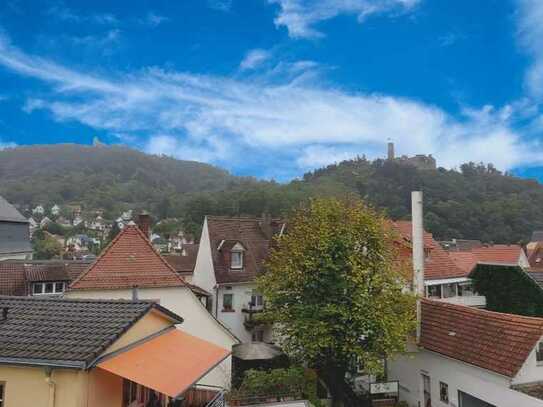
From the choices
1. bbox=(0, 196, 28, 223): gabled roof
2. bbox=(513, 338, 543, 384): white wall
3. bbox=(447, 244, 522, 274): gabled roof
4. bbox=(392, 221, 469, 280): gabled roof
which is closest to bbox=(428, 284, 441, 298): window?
bbox=(392, 221, 469, 280): gabled roof

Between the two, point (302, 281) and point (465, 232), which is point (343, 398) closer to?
point (302, 281)

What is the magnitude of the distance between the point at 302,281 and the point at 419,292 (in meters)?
7.42

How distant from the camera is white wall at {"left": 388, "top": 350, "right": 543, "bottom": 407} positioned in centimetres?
1453

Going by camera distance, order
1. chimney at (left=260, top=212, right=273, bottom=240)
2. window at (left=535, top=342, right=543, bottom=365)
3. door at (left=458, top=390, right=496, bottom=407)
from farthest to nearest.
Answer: chimney at (left=260, top=212, right=273, bottom=240) < door at (left=458, top=390, right=496, bottom=407) < window at (left=535, top=342, right=543, bottom=365)

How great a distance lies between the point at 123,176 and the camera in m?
185

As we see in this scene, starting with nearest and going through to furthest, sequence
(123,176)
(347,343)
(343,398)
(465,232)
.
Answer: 1. (347,343)
2. (343,398)
3. (465,232)
4. (123,176)

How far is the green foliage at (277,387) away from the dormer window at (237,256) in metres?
10.7

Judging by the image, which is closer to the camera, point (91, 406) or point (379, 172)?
point (91, 406)

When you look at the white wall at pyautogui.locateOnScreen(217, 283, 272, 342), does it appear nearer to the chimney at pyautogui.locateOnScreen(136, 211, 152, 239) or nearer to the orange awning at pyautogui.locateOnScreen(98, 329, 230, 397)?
the chimney at pyautogui.locateOnScreen(136, 211, 152, 239)

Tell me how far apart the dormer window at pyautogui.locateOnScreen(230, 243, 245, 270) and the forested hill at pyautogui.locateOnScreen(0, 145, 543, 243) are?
62.3 ft

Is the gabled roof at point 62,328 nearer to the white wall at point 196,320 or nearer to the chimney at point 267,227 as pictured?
the white wall at point 196,320

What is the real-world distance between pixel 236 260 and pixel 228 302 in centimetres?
296

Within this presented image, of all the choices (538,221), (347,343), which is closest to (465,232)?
(538,221)

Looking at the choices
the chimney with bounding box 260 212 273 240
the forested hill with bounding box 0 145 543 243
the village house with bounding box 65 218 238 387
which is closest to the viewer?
the village house with bounding box 65 218 238 387
